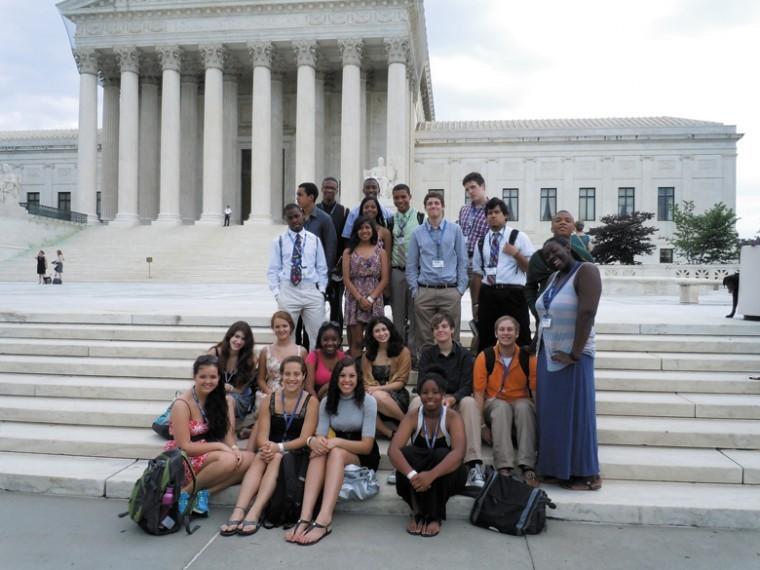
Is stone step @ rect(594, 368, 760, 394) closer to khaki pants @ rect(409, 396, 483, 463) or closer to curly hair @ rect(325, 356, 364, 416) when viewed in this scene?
khaki pants @ rect(409, 396, 483, 463)

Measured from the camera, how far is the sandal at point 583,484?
5059 mm

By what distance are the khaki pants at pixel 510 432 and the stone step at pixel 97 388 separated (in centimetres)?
370

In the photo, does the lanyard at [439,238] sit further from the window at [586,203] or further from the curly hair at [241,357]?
the window at [586,203]

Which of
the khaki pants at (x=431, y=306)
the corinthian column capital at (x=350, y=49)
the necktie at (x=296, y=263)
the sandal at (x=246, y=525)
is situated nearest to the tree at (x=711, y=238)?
the corinthian column capital at (x=350, y=49)

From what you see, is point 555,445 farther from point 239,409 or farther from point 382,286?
point 239,409

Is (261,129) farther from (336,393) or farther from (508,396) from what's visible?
(508,396)

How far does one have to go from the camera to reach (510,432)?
5.30 meters

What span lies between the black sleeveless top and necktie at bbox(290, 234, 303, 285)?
199cm

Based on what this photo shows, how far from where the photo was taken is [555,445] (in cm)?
503

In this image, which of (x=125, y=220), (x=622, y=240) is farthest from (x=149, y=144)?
(x=622, y=240)

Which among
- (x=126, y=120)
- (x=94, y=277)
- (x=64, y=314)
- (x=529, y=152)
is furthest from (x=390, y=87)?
(x=64, y=314)

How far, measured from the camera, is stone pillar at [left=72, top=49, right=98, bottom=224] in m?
37.3

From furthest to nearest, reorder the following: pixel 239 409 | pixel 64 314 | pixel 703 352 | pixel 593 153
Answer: pixel 593 153, pixel 64 314, pixel 703 352, pixel 239 409

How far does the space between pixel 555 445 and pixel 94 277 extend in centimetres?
2572
